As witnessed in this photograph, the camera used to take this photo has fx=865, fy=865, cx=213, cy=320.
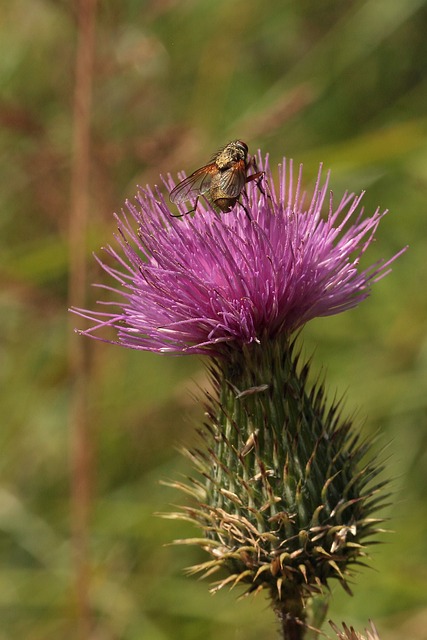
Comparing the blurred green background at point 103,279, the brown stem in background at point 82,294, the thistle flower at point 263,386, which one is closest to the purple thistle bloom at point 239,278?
the thistle flower at point 263,386

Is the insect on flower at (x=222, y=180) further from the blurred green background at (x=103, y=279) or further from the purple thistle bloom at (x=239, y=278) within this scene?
the blurred green background at (x=103, y=279)

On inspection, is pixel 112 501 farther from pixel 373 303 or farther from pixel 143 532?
pixel 373 303

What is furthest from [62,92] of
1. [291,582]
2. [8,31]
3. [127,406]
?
[291,582]

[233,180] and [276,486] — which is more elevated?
[233,180]

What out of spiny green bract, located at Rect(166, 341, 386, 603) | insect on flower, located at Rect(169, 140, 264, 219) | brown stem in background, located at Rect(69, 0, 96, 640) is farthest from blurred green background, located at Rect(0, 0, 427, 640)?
insect on flower, located at Rect(169, 140, 264, 219)

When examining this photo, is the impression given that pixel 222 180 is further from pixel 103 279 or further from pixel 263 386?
pixel 103 279

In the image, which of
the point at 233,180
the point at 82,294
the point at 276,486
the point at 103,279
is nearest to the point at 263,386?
the point at 276,486
